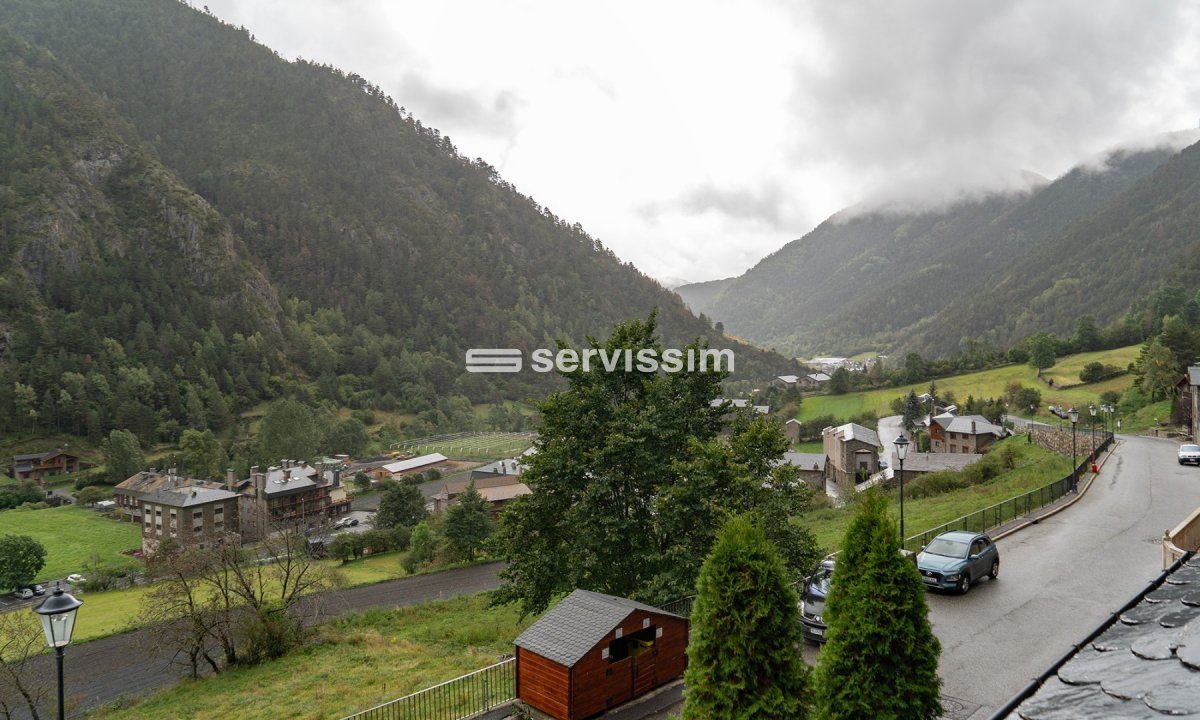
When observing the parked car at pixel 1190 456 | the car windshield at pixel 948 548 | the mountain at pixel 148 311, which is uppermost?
the mountain at pixel 148 311

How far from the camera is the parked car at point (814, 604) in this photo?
Answer: 15141mm

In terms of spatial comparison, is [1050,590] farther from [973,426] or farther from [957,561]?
[973,426]

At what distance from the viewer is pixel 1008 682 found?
12.6 m

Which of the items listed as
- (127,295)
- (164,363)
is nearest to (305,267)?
(127,295)

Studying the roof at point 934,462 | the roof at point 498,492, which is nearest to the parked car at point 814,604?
the roof at point 934,462

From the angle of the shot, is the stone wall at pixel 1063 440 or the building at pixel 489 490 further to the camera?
the building at pixel 489 490

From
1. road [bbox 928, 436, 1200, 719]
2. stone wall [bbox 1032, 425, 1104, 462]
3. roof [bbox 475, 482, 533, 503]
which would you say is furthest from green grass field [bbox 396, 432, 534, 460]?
road [bbox 928, 436, 1200, 719]

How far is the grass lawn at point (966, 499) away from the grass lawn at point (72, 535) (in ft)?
202

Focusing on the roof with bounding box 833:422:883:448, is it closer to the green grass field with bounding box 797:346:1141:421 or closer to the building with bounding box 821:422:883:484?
the building with bounding box 821:422:883:484

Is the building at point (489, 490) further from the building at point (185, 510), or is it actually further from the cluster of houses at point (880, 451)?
the cluster of houses at point (880, 451)

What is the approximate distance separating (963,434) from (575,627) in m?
62.1

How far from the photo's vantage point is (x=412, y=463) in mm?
100875

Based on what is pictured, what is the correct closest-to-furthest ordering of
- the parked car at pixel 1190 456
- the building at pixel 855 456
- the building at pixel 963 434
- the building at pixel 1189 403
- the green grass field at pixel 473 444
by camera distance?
the parked car at pixel 1190 456
the building at pixel 1189 403
the building at pixel 963 434
the building at pixel 855 456
the green grass field at pixel 473 444

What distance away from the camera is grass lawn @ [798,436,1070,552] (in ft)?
98.4
